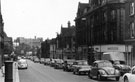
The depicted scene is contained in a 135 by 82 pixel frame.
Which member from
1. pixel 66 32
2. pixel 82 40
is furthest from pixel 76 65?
pixel 66 32

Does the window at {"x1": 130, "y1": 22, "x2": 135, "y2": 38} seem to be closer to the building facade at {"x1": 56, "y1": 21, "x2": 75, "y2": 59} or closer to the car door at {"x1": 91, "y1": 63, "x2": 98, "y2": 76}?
the car door at {"x1": 91, "y1": 63, "x2": 98, "y2": 76}

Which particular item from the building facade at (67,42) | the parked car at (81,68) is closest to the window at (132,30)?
the parked car at (81,68)

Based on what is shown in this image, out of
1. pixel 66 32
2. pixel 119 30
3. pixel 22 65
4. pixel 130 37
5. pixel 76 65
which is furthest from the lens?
pixel 66 32

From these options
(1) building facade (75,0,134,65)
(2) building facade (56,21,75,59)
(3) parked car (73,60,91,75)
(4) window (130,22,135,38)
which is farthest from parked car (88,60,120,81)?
(2) building facade (56,21,75,59)

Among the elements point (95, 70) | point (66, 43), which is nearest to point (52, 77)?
point (95, 70)

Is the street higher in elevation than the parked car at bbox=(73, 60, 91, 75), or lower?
lower

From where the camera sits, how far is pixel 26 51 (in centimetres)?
19900

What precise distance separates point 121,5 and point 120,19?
2459 mm

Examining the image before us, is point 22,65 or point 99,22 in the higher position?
point 99,22

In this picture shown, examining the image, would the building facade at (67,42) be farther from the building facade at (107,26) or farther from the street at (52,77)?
the street at (52,77)

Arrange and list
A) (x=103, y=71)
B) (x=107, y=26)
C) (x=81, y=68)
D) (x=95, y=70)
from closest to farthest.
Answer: (x=103, y=71) → (x=95, y=70) → (x=81, y=68) → (x=107, y=26)

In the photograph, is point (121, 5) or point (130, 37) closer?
point (130, 37)

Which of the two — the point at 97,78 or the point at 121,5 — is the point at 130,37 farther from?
the point at 97,78

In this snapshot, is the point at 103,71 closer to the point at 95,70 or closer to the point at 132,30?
the point at 95,70
